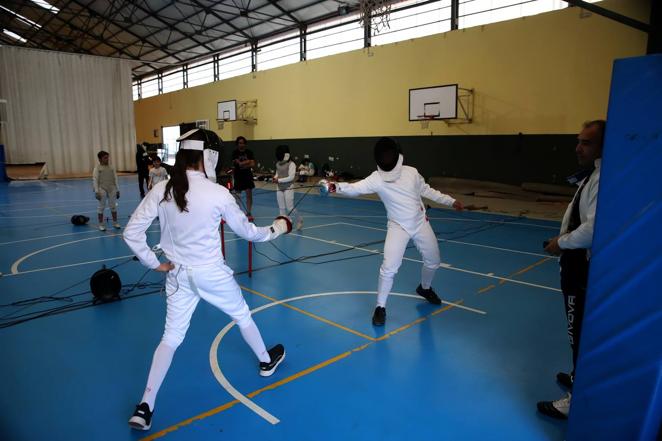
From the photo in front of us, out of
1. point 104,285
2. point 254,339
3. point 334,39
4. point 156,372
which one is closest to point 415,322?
point 254,339

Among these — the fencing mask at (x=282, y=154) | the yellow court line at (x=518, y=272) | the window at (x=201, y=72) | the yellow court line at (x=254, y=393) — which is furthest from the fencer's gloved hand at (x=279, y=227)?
the window at (x=201, y=72)

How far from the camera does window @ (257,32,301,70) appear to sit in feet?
67.4

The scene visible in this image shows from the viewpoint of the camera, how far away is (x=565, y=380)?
326 cm

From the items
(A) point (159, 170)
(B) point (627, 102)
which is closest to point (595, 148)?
→ (B) point (627, 102)

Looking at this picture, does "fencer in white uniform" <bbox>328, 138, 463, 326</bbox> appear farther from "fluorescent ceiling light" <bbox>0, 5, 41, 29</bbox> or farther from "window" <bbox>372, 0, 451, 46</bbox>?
"fluorescent ceiling light" <bbox>0, 5, 41, 29</bbox>


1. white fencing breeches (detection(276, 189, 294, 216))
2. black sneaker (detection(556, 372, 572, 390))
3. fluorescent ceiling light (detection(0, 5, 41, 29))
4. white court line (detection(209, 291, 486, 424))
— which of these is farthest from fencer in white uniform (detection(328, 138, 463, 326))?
fluorescent ceiling light (detection(0, 5, 41, 29))

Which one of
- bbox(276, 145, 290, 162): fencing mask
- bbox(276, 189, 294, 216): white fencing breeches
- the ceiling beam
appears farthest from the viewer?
bbox(276, 189, 294, 216): white fencing breeches

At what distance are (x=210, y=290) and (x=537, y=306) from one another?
367 cm

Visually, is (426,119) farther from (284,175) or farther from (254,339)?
(254,339)

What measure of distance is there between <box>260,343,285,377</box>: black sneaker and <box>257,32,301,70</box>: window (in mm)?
18904

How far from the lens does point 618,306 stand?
7.13 feet

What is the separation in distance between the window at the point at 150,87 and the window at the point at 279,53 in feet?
42.4

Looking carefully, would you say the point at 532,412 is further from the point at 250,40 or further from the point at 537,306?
the point at 250,40

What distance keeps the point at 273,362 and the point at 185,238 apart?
1280mm
